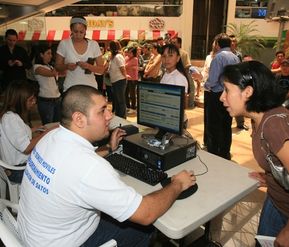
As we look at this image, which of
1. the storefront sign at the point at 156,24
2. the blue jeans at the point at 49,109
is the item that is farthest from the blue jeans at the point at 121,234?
the storefront sign at the point at 156,24

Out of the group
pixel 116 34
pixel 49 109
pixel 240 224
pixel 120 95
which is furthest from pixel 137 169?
pixel 116 34

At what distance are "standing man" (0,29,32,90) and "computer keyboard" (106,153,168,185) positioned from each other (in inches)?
111

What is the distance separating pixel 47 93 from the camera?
334 centimetres

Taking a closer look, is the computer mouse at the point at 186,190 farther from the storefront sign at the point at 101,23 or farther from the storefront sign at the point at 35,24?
the storefront sign at the point at 101,23

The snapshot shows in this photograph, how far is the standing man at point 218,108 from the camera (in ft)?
Result: 11.1

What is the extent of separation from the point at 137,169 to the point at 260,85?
2.43 feet

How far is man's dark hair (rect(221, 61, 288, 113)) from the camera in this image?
1288mm

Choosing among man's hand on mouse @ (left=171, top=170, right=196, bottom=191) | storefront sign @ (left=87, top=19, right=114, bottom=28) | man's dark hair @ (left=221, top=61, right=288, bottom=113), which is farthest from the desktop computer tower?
storefront sign @ (left=87, top=19, right=114, bottom=28)

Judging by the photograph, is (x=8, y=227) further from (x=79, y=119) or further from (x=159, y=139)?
(x=159, y=139)

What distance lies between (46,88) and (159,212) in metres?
2.57

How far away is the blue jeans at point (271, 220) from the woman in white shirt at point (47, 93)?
242 centimetres

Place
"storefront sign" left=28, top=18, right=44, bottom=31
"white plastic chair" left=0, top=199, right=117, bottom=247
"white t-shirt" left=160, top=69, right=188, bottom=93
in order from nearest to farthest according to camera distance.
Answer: "white plastic chair" left=0, top=199, right=117, bottom=247 → "white t-shirt" left=160, top=69, right=188, bottom=93 → "storefront sign" left=28, top=18, right=44, bottom=31

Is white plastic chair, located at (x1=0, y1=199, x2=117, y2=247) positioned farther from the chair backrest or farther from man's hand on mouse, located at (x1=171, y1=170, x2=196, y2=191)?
man's hand on mouse, located at (x1=171, y1=170, x2=196, y2=191)

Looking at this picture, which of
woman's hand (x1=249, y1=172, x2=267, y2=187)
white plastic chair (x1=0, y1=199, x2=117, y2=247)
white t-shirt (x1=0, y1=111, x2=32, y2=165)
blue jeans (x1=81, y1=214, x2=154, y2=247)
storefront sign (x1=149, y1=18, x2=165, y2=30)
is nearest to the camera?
white plastic chair (x1=0, y1=199, x2=117, y2=247)
